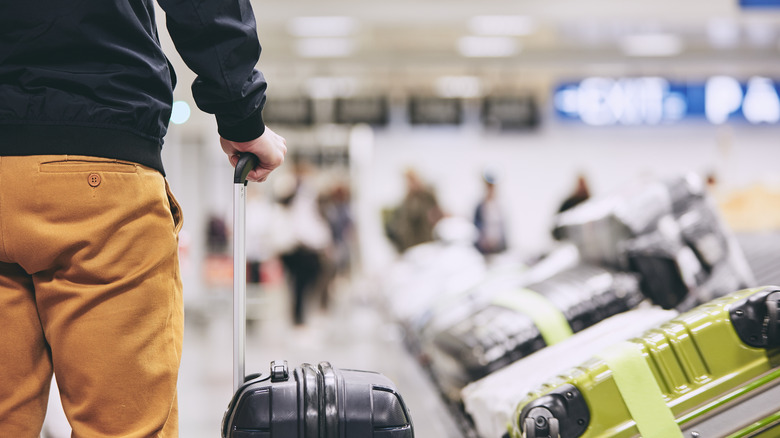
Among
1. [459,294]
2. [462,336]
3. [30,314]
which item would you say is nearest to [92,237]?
[30,314]

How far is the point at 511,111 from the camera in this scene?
1297cm

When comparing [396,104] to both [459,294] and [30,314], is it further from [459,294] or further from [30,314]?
[30,314]

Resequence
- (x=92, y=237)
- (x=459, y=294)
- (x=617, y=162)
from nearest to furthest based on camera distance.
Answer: (x=92, y=237) → (x=459, y=294) → (x=617, y=162)

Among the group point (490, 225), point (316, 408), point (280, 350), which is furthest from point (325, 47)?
point (316, 408)

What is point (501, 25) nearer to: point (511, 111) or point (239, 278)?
point (511, 111)

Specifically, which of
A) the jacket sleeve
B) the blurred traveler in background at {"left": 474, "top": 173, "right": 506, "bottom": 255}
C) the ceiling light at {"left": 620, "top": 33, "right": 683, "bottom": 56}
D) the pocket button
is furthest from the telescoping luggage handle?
the ceiling light at {"left": 620, "top": 33, "right": 683, "bottom": 56}

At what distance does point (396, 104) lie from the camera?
14094 mm

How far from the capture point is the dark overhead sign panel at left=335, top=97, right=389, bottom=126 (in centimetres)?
1270

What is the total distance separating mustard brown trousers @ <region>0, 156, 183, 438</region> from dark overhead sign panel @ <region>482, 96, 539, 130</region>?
39.4ft

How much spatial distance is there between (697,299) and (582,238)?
1.67ft

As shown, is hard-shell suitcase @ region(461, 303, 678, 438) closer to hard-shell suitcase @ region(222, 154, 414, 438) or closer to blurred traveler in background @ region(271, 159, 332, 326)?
hard-shell suitcase @ region(222, 154, 414, 438)

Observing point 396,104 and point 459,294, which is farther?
point 396,104

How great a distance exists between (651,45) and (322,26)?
5.00m

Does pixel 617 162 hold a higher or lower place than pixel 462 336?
lower
